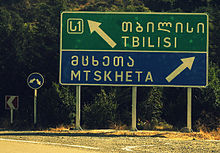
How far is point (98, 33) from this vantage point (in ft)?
51.0

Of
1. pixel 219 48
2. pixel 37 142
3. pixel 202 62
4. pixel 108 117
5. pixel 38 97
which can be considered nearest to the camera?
pixel 37 142

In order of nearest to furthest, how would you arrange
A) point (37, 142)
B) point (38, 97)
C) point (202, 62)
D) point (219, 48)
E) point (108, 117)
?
point (37, 142), point (202, 62), point (108, 117), point (38, 97), point (219, 48)

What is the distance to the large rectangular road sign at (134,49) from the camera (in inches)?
603

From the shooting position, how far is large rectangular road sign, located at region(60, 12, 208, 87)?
603 inches

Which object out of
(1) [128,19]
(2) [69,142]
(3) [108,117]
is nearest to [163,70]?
(1) [128,19]

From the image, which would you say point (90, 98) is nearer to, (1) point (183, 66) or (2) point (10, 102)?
(2) point (10, 102)

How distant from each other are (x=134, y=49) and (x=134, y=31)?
72cm

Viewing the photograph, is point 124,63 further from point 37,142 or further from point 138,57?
point 37,142

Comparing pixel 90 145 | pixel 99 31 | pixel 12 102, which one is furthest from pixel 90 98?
pixel 90 145

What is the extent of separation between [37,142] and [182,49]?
6891mm

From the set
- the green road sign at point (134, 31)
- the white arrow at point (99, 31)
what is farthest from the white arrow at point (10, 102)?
the white arrow at point (99, 31)

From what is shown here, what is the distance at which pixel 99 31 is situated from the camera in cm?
1552

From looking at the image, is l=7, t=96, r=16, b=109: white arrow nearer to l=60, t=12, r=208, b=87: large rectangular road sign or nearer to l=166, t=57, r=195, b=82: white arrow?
l=60, t=12, r=208, b=87: large rectangular road sign

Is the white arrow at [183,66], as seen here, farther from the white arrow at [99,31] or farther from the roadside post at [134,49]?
the white arrow at [99,31]
